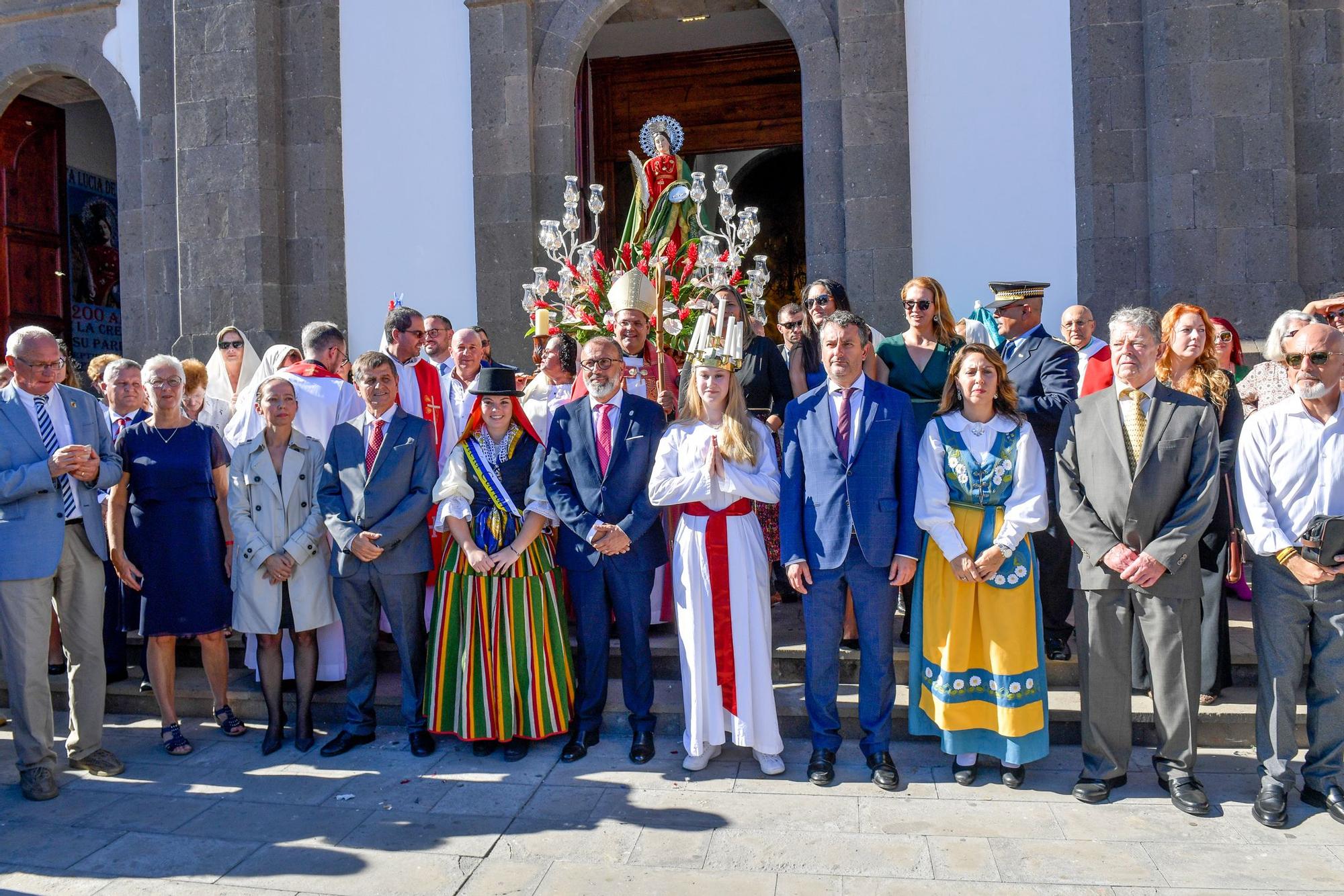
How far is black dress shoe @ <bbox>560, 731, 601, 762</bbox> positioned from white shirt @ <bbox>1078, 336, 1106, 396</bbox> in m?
2.79

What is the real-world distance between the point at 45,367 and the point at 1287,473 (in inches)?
193

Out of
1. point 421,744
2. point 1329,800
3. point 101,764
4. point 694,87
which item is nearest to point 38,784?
point 101,764

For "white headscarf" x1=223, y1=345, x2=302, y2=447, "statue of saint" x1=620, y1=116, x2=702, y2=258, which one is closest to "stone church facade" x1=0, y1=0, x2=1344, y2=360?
"statue of saint" x1=620, y1=116, x2=702, y2=258

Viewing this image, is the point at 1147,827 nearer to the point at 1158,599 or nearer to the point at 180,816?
the point at 1158,599

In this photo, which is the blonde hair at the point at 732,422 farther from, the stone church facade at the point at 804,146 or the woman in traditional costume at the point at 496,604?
the stone church facade at the point at 804,146

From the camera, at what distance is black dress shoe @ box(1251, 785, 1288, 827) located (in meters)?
3.64

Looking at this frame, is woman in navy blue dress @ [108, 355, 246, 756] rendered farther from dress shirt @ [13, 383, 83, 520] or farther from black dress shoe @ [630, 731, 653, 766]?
black dress shoe @ [630, 731, 653, 766]

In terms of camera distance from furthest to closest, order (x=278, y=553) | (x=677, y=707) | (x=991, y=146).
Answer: (x=991, y=146) → (x=677, y=707) → (x=278, y=553)

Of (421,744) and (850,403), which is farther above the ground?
(850,403)

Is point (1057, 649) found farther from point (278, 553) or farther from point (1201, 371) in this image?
point (278, 553)

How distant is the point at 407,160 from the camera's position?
8438 millimetres

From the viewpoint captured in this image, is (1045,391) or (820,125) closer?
(1045,391)

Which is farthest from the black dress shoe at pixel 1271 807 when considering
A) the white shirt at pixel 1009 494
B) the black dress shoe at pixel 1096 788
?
the white shirt at pixel 1009 494

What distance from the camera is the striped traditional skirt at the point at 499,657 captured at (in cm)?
449
